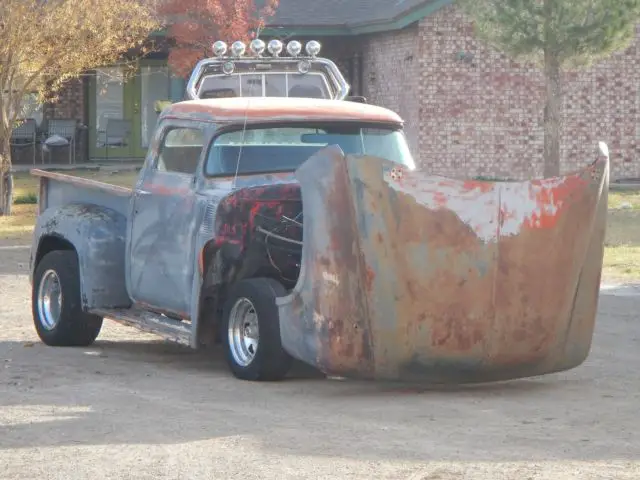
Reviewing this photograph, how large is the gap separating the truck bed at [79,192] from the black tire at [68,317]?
0.47 meters

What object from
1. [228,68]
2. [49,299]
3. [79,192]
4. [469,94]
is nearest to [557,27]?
[469,94]

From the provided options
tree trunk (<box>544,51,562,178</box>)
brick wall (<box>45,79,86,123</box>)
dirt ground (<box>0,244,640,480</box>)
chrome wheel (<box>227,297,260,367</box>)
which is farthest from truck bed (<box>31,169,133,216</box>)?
brick wall (<box>45,79,86,123</box>)

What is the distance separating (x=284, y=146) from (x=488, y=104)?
66.5 feet

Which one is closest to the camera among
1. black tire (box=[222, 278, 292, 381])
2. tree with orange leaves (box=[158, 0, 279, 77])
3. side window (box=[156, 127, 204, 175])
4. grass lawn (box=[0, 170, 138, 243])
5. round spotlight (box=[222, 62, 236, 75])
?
black tire (box=[222, 278, 292, 381])

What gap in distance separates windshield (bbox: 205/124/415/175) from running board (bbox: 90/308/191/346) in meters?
1.08

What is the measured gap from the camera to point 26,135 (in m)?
33.5

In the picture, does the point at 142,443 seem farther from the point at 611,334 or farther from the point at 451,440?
the point at 611,334

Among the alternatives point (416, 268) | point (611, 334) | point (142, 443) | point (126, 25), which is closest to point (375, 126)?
point (416, 268)

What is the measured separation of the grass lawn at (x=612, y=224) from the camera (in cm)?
1728

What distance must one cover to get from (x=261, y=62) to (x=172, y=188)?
327 cm

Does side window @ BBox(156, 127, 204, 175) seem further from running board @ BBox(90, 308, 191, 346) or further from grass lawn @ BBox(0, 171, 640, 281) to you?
grass lawn @ BBox(0, 171, 640, 281)

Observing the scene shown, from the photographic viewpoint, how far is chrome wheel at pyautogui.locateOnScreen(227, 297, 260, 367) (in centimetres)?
970

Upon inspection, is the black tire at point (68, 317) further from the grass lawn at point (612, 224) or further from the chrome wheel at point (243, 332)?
the grass lawn at point (612, 224)

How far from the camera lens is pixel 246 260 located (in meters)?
9.98
